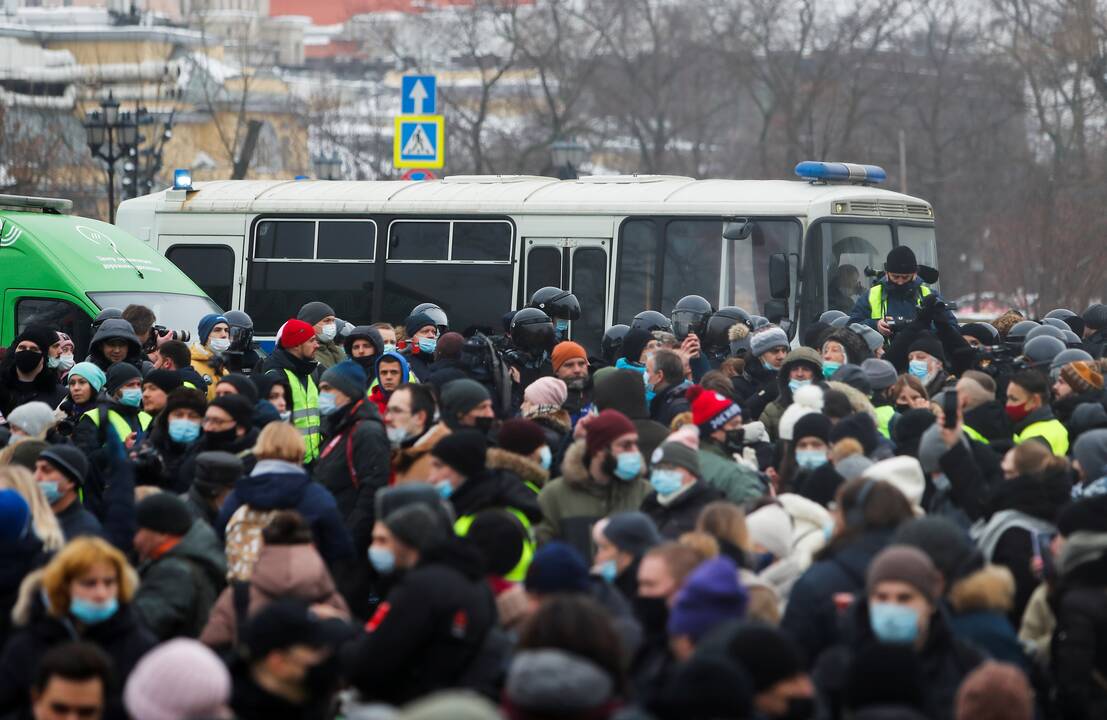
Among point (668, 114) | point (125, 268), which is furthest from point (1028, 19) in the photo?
point (125, 268)

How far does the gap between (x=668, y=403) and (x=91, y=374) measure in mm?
3413

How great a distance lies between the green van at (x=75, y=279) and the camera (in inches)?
661

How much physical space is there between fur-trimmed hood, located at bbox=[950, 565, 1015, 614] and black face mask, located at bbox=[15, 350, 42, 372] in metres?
7.31

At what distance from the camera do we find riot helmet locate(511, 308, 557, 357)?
12.7m

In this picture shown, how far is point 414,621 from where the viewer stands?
6543mm

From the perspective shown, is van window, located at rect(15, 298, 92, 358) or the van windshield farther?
the van windshield

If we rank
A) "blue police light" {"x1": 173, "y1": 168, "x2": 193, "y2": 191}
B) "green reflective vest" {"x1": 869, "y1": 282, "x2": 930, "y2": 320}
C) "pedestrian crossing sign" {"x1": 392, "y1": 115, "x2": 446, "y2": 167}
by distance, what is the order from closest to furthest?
"green reflective vest" {"x1": 869, "y1": 282, "x2": 930, "y2": 320} < "blue police light" {"x1": 173, "y1": 168, "x2": 193, "y2": 191} < "pedestrian crossing sign" {"x1": 392, "y1": 115, "x2": 446, "y2": 167}

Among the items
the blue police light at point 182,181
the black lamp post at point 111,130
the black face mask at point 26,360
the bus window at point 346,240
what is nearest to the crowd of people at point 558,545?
the black face mask at point 26,360

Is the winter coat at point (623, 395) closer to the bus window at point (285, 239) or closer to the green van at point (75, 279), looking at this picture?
the green van at point (75, 279)

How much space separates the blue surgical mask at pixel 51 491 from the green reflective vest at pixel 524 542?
6.01 feet

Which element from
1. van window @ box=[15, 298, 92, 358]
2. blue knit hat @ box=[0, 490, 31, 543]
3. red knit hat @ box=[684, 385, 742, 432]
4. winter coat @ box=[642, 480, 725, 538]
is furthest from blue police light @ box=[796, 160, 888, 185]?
blue knit hat @ box=[0, 490, 31, 543]

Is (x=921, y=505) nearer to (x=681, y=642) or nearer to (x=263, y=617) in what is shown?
(x=681, y=642)

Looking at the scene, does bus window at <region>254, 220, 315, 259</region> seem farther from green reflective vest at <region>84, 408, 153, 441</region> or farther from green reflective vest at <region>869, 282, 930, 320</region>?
green reflective vest at <region>84, 408, 153, 441</region>

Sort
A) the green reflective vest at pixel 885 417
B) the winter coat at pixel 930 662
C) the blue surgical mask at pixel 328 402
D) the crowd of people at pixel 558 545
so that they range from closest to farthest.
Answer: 1. the crowd of people at pixel 558 545
2. the winter coat at pixel 930 662
3. the blue surgical mask at pixel 328 402
4. the green reflective vest at pixel 885 417
